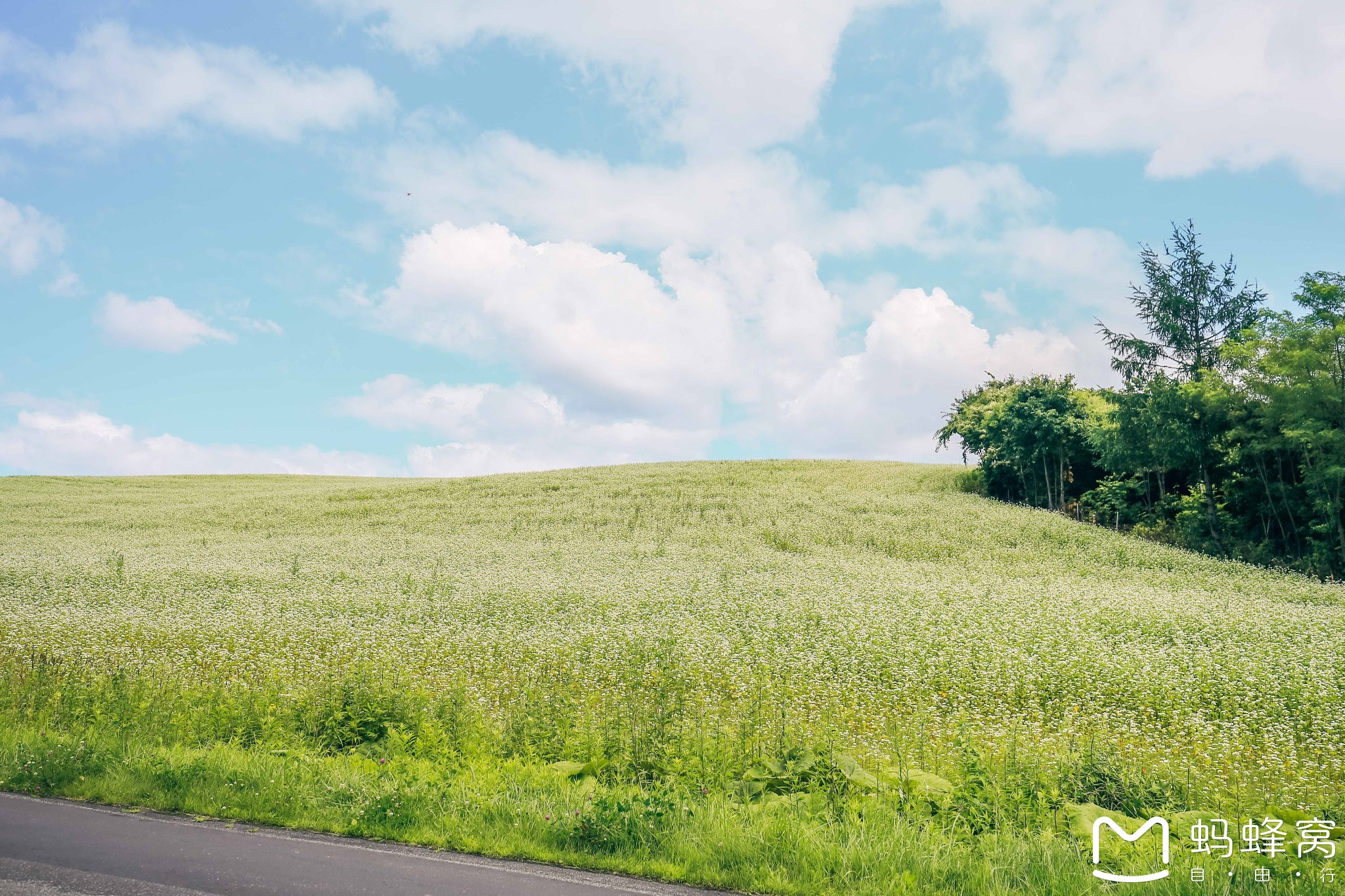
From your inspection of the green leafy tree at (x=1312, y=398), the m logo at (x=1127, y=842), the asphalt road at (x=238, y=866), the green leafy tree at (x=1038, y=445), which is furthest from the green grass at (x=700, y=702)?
the green leafy tree at (x=1038, y=445)

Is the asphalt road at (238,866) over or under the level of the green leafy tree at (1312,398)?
under

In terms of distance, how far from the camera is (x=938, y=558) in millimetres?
26766

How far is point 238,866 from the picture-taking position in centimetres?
573

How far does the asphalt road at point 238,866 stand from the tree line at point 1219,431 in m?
27.5

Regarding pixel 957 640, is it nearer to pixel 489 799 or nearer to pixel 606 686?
pixel 606 686

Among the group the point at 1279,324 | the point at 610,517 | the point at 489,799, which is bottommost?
the point at 489,799

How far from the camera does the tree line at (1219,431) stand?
969 inches

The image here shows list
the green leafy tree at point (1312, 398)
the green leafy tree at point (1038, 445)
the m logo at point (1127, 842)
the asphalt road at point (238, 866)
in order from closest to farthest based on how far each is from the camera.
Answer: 1. the m logo at point (1127, 842)
2. the asphalt road at point (238, 866)
3. the green leafy tree at point (1312, 398)
4. the green leafy tree at point (1038, 445)

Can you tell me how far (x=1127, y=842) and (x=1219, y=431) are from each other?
2966cm

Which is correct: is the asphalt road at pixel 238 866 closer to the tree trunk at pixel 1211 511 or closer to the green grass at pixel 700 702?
the green grass at pixel 700 702

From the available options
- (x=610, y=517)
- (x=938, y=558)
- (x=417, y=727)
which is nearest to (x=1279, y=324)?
(x=938, y=558)

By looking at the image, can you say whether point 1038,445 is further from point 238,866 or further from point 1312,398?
point 238,866

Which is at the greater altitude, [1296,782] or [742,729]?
[742,729]

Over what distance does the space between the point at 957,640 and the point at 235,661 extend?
13159 millimetres
